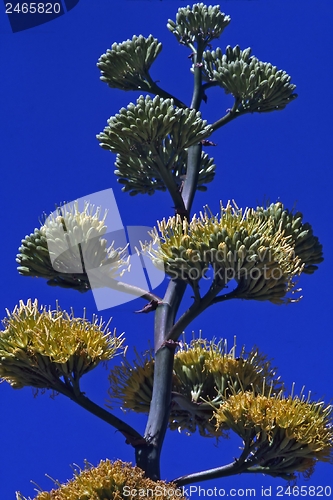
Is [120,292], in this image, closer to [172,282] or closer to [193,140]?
[172,282]

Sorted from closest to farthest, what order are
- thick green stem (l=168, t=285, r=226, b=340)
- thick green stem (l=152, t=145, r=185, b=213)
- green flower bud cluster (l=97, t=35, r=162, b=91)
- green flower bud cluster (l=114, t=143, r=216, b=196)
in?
1. thick green stem (l=168, t=285, r=226, b=340)
2. thick green stem (l=152, t=145, r=185, b=213)
3. green flower bud cluster (l=114, t=143, r=216, b=196)
4. green flower bud cluster (l=97, t=35, r=162, b=91)

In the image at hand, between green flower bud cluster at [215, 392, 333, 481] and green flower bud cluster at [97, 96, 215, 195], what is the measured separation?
1.83m

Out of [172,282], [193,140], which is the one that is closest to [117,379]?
[172,282]

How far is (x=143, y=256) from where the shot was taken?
6.66 meters

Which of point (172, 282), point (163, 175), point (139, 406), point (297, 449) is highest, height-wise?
point (163, 175)

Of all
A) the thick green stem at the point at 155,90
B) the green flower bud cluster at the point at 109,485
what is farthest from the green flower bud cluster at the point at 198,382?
the thick green stem at the point at 155,90

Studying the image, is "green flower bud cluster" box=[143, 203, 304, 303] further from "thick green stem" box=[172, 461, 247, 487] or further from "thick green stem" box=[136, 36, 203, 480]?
"thick green stem" box=[172, 461, 247, 487]

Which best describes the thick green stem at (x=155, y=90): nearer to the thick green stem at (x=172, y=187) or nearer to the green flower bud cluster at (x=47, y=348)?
the thick green stem at (x=172, y=187)

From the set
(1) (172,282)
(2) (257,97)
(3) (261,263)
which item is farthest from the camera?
(2) (257,97)

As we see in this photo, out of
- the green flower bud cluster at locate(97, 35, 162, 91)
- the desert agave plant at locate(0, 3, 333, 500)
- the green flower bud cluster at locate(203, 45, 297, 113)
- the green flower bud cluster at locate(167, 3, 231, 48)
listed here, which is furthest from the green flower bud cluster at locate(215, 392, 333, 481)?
the green flower bud cluster at locate(167, 3, 231, 48)

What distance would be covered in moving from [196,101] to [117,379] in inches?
94.9

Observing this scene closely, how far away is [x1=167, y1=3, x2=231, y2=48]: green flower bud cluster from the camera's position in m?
7.93

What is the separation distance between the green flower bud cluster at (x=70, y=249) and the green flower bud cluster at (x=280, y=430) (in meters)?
1.36

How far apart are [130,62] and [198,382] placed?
2.75 metres
